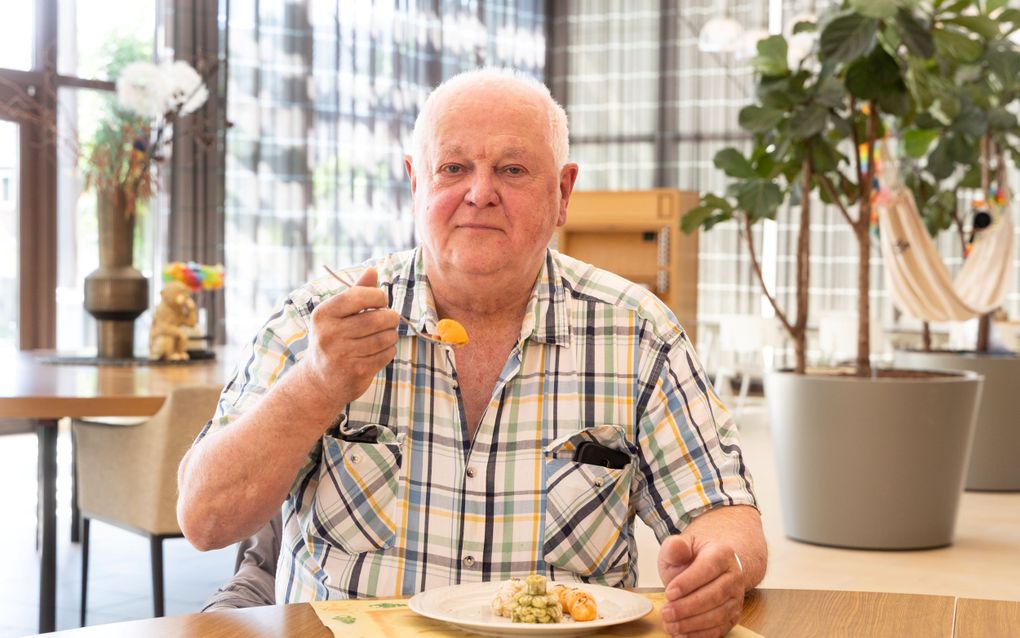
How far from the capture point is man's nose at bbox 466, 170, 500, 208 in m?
1.58

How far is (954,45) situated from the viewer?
13.5ft

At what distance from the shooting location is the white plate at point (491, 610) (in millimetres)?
1140

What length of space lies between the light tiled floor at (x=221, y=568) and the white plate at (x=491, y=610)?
8.41 ft

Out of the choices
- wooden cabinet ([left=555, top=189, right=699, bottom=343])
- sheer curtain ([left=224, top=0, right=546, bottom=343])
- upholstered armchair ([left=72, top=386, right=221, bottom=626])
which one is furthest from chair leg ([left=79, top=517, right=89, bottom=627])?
wooden cabinet ([left=555, top=189, right=699, bottom=343])

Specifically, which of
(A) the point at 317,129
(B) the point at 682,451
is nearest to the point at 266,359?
(B) the point at 682,451

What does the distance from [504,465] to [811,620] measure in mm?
449

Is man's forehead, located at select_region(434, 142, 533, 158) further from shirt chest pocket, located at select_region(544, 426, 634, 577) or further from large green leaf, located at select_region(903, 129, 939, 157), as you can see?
large green leaf, located at select_region(903, 129, 939, 157)

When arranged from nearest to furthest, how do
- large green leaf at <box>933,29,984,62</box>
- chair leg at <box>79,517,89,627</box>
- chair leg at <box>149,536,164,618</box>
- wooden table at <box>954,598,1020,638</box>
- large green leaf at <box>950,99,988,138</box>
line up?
wooden table at <box>954,598,1020,638</box>, chair leg at <box>149,536,164,618</box>, chair leg at <box>79,517,89,627</box>, large green leaf at <box>933,29,984,62</box>, large green leaf at <box>950,99,988,138</box>

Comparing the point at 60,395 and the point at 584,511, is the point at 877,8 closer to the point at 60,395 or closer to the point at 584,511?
the point at 60,395

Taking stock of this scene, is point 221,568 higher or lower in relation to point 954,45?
lower

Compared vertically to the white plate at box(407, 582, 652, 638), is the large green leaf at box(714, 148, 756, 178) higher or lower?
higher

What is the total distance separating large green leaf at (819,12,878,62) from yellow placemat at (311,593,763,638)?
123 inches

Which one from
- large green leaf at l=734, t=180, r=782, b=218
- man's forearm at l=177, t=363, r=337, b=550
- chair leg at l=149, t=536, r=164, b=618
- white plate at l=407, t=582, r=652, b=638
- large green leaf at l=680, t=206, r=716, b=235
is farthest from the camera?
large green leaf at l=680, t=206, r=716, b=235

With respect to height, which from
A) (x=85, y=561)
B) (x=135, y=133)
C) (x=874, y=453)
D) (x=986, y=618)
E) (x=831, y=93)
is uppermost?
(x=831, y=93)
